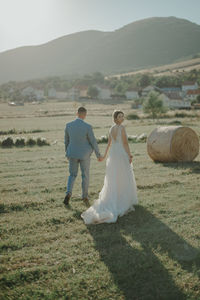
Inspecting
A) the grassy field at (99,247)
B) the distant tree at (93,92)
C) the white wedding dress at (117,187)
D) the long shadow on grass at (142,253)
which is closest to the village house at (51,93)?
the distant tree at (93,92)

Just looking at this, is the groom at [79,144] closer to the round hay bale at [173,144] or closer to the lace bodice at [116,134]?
the lace bodice at [116,134]

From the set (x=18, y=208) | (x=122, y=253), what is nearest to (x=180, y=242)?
(x=122, y=253)

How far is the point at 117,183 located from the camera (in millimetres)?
7277

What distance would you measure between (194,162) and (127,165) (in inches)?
257

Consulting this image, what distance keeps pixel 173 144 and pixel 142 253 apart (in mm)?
8038

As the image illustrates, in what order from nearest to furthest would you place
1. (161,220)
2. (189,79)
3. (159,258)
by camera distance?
(159,258)
(161,220)
(189,79)

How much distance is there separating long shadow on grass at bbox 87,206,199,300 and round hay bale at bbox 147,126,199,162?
20.3 ft

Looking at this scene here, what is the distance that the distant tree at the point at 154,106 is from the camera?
49.1 metres

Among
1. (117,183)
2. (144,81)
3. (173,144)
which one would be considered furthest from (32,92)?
(117,183)

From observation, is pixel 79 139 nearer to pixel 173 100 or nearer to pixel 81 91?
pixel 173 100

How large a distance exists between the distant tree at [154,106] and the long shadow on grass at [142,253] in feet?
142

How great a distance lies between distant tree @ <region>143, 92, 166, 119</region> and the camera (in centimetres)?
4912

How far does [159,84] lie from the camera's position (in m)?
128

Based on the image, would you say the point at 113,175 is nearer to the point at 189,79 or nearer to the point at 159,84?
the point at 159,84
